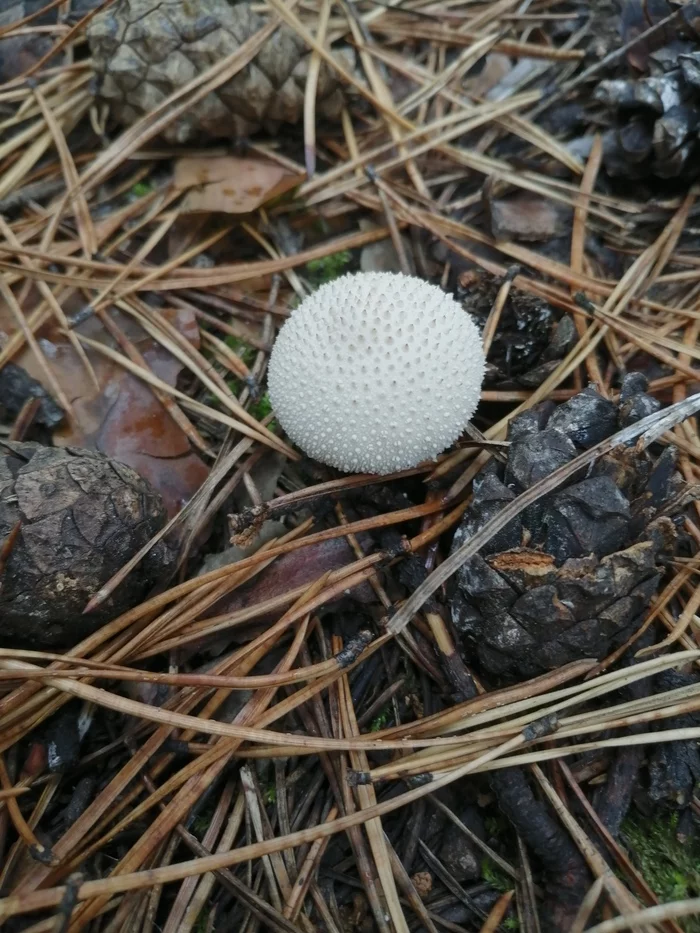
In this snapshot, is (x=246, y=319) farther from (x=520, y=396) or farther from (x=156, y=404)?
(x=520, y=396)

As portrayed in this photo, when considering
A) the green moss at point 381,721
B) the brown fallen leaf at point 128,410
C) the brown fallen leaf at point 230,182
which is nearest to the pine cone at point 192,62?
the brown fallen leaf at point 230,182

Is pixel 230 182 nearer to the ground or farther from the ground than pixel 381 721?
farther from the ground

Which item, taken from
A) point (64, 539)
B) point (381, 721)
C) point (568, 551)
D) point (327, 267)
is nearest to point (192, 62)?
point (327, 267)

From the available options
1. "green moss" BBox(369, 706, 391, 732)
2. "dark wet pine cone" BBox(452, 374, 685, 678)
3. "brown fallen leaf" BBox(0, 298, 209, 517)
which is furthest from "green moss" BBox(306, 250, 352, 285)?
"green moss" BBox(369, 706, 391, 732)

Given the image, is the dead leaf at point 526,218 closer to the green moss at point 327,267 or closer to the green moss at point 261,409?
the green moss at point 327,267

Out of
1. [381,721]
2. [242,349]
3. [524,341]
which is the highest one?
[242,349]

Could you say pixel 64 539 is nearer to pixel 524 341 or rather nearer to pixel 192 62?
pixel 524 341

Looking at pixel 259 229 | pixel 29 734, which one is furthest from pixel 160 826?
pixel 259 229
